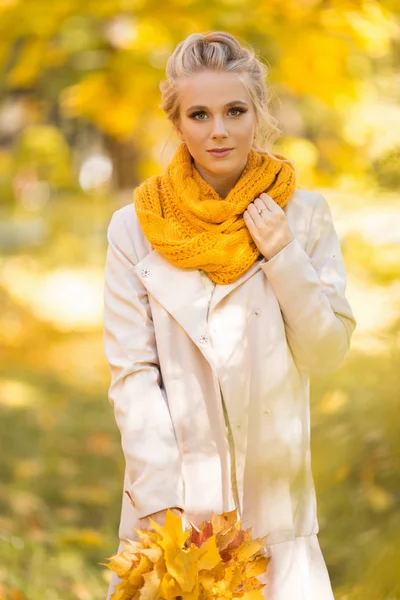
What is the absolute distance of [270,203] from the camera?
2.56m

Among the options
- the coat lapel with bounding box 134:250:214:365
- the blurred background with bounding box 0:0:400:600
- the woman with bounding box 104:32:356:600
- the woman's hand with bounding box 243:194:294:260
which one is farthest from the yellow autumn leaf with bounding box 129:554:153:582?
the blurred background with bounding box 0:0:400:600

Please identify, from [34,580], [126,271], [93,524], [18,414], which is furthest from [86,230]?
[126,271]

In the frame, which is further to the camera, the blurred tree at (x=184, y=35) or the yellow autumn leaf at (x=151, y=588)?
the blurred tree at (x=184, y=35)

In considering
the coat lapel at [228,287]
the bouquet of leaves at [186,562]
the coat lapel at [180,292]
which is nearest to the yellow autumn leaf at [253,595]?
the bouquet of leaves at [186,562]

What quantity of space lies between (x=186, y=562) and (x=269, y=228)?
89cm

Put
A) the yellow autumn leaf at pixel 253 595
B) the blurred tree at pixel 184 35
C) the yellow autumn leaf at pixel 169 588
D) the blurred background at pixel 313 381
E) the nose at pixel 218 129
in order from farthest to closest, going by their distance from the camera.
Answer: the blurred tree at pixel 184 35
the blurred background at pixel 313 381
the nose at pixel 218 129
the yellow autumn leaf at pixel 253 595
the yellow autumn leaf at pixel 169 588

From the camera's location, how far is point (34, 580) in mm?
4414

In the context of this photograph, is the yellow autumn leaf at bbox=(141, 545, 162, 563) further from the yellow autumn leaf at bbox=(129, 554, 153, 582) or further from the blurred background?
the blurred background

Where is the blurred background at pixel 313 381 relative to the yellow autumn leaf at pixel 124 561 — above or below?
above

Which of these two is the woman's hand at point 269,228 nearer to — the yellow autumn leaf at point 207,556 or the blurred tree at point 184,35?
the yellow autumn leaf at point 207,556

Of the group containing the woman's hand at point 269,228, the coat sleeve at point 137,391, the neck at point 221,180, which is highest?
the neck at point 221,180

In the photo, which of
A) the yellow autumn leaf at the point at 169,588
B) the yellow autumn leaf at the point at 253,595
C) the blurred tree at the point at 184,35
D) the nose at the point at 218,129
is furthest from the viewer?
the blurred tree at the point at 184,35

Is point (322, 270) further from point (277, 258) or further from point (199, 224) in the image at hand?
point (199, 224)

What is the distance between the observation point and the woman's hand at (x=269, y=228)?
99.1 inches
